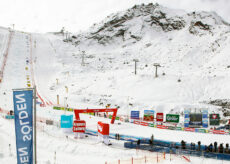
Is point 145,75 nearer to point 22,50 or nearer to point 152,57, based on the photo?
point 152,57

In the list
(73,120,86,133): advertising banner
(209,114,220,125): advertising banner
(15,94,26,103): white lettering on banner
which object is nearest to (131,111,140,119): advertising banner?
(209,114,220,125): advertising banner

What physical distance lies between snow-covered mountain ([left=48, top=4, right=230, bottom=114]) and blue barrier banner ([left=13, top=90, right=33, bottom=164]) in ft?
99.6

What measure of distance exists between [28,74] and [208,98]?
49.2 meters

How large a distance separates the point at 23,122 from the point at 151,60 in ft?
206

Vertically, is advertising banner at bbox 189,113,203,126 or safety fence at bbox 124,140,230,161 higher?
advertising banner at bbox 189,113,203,126

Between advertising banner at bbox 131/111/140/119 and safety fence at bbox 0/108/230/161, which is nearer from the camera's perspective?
safety fence at bbox 0/108/230/161

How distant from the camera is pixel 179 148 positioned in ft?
64.0

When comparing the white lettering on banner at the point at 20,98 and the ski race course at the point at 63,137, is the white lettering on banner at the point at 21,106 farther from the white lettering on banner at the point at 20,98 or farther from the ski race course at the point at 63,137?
the ski race course at the point at 63,137

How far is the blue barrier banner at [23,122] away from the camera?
9634 millimetres

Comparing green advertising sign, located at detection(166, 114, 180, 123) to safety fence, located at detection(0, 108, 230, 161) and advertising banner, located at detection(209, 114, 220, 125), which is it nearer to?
advertising banner, located at detection(209, 114, 220, 125)

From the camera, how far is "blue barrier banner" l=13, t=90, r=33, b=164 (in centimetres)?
963

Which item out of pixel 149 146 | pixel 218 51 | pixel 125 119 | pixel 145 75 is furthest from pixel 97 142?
pixel 218 51

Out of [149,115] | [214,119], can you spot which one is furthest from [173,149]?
[214,119]

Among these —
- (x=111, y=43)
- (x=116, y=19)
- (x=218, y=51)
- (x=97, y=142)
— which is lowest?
(x=97, y=142)
